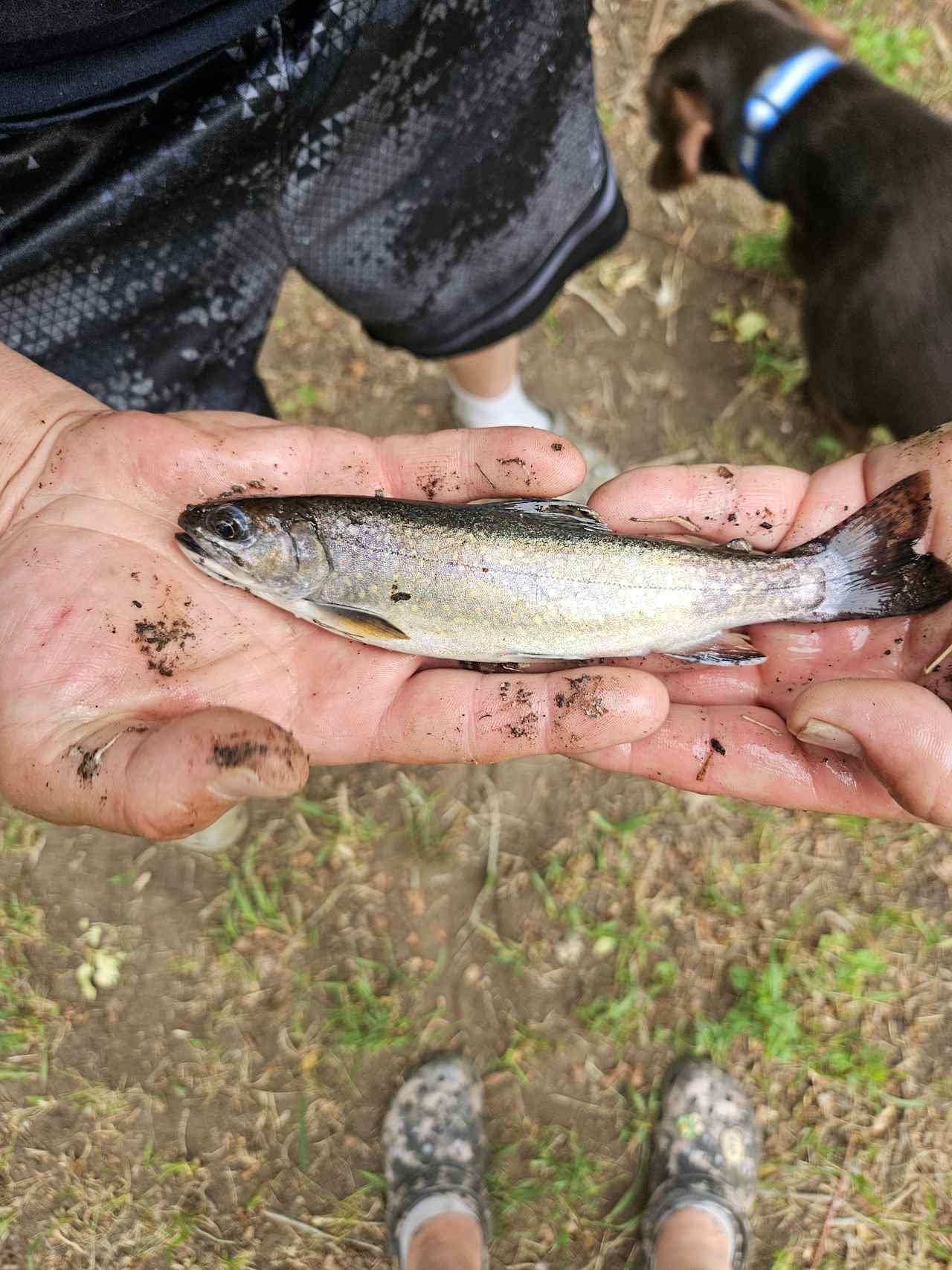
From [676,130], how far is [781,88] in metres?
0.95

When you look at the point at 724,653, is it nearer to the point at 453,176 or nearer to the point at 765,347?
the point at 453,176

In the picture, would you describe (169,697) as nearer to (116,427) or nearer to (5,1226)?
(116,427)

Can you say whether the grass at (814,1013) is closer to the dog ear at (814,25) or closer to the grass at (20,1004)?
the grass at (20,1004)

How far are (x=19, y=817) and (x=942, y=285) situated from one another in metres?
6.68

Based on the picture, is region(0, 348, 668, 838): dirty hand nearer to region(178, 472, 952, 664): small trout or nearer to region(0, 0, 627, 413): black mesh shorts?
region(178, 472, 952, 664): small trout

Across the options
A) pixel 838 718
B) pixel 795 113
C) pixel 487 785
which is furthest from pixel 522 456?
pixel 795 113

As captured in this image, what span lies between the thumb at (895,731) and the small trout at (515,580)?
0.64 meters

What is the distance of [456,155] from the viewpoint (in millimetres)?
4023

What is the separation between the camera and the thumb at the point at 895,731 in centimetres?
304

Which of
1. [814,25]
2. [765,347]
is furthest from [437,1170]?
[814,25]

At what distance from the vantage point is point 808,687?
3.80 metres

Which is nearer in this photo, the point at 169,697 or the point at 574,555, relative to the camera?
the point at 169,697

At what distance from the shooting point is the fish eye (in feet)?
12.5

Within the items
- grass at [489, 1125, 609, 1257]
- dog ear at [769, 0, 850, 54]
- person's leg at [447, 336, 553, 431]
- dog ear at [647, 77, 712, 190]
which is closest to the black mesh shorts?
person's leg at [447, 336, 553, 431]
